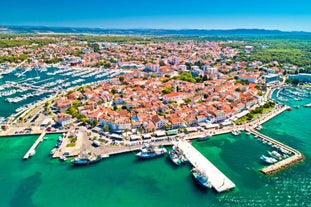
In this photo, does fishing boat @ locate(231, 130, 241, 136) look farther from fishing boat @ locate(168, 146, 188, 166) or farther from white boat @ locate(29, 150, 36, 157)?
white boat @ locate(29, 150, 36, 157)

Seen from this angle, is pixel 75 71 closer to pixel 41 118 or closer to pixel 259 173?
pixel 41 118

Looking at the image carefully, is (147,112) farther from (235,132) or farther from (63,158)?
(63,158)

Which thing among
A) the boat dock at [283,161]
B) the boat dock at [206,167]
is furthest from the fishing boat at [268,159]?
the boat dock at [206,167]

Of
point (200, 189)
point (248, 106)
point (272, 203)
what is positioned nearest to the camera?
point (272, 203)

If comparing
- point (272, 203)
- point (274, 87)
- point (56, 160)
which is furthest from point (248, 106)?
point (56, 160)

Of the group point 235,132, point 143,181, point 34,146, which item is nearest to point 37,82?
point 34,146

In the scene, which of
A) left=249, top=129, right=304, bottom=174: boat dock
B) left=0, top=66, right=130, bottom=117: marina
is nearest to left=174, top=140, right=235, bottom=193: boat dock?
left=249, top=129, right=304, bottom=174: boat dock

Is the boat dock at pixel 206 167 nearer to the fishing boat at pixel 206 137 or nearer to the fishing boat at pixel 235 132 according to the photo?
the fishing boat at pixel 206 137
